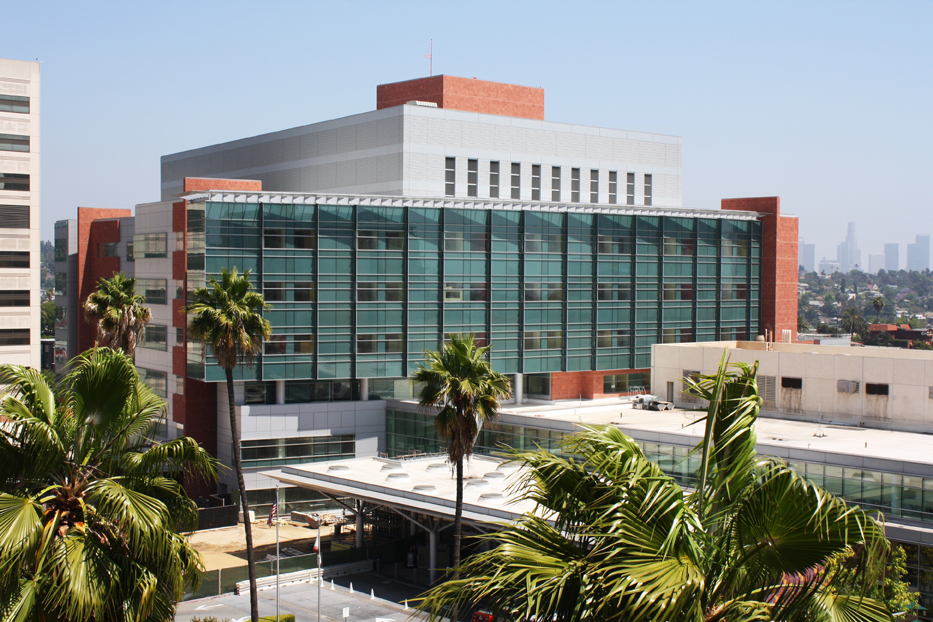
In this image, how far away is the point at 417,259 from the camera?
67.6m

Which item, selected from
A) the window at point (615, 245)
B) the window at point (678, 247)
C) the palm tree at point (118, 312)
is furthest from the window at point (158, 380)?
the window at point (678, 247)

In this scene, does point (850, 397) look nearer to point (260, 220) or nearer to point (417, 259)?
point (417, 259)

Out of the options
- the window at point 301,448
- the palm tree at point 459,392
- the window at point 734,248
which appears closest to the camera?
the palm tree at point 459,392

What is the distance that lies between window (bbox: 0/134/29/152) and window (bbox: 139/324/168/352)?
15.9m

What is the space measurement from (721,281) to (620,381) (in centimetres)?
1251

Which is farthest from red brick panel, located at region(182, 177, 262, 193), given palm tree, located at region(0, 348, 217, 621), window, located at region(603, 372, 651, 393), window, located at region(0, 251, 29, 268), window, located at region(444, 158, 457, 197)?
palm tree, located at region(0, 348, 217, 621)

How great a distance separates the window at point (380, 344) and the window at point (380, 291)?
101 inches

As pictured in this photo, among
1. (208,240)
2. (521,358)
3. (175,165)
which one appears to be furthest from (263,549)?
(175,165)

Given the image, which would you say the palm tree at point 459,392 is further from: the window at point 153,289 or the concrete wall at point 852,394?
the window at point 153,289

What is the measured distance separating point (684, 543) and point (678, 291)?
234 feet

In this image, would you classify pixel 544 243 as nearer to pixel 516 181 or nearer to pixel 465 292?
pixel 516 181

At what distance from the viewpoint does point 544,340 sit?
72.5 m

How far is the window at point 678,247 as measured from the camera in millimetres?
77500

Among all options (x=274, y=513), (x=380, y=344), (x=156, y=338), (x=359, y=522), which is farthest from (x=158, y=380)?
(x=274, y=513)
